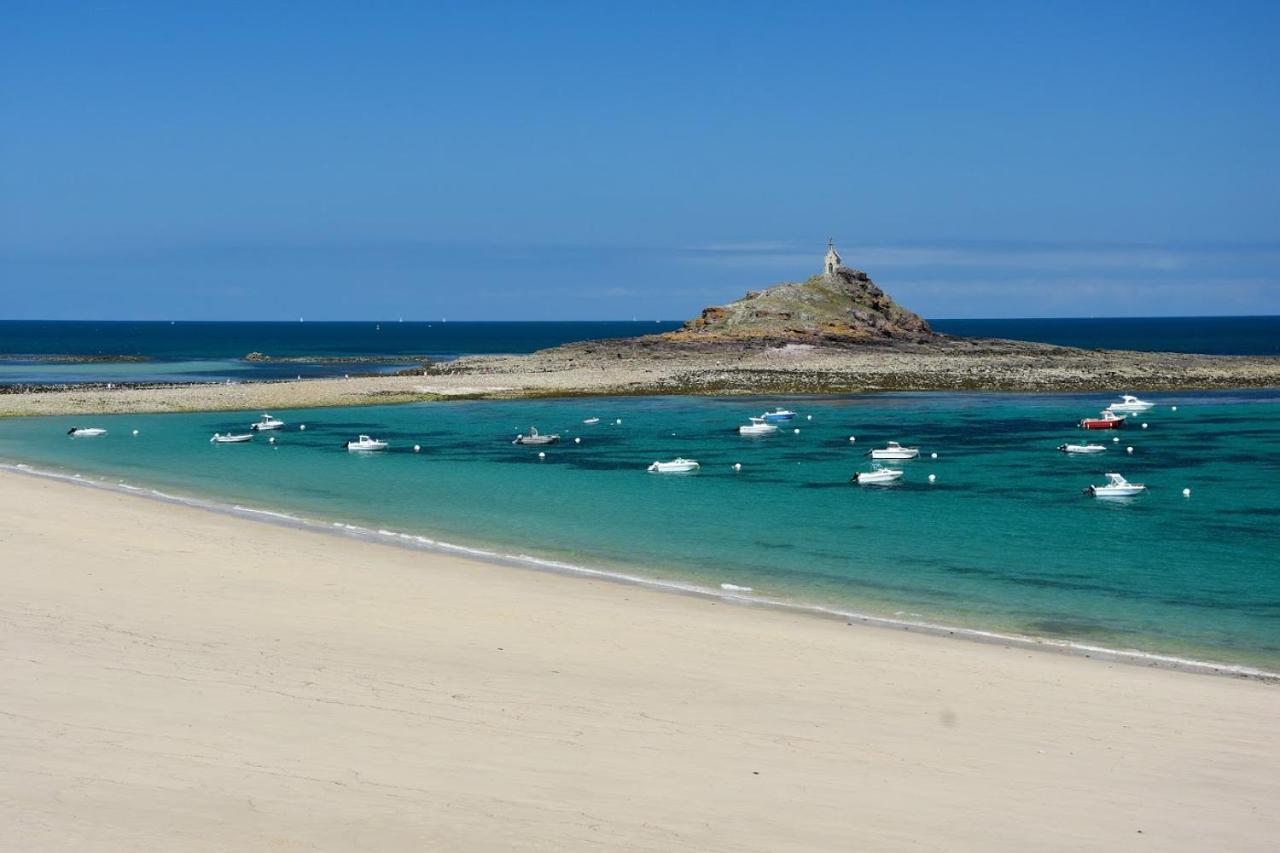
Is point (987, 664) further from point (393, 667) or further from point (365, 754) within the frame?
point (365, 754)

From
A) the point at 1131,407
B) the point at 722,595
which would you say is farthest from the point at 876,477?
the point at 1131,407

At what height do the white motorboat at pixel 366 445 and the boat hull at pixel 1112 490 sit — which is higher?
the white motorboat at pixel 366 445

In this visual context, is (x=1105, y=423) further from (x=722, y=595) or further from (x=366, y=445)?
(x=722, y=595)

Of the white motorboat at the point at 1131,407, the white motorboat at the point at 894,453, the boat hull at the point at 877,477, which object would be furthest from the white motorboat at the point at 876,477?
the white motorboat at the point at 1131,407

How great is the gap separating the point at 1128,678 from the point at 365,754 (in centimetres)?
1179

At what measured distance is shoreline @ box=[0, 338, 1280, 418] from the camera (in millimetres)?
80562

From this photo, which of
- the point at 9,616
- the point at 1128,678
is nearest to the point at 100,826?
the point at 9,616

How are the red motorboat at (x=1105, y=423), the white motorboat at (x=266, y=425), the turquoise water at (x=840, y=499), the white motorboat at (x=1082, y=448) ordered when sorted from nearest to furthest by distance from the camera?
1. the turquoise water at (x=840, y=499)
2. the white motorboat at (x=1082, y=448)
3. the red motorboat at (x=1105, y=423)
4. the white motorboat at (x=266, y=425)

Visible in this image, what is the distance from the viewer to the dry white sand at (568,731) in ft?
39.0

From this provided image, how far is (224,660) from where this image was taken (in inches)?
694

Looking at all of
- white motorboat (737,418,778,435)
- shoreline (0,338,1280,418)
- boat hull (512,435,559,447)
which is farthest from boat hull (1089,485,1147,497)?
shoreline (0,338,1280,418)

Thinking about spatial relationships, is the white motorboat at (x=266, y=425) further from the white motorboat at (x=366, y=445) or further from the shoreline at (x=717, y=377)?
the shoreline at (x=717, y=377)

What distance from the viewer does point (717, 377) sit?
3693 inches

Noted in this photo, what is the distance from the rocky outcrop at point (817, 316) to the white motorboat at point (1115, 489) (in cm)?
7144
